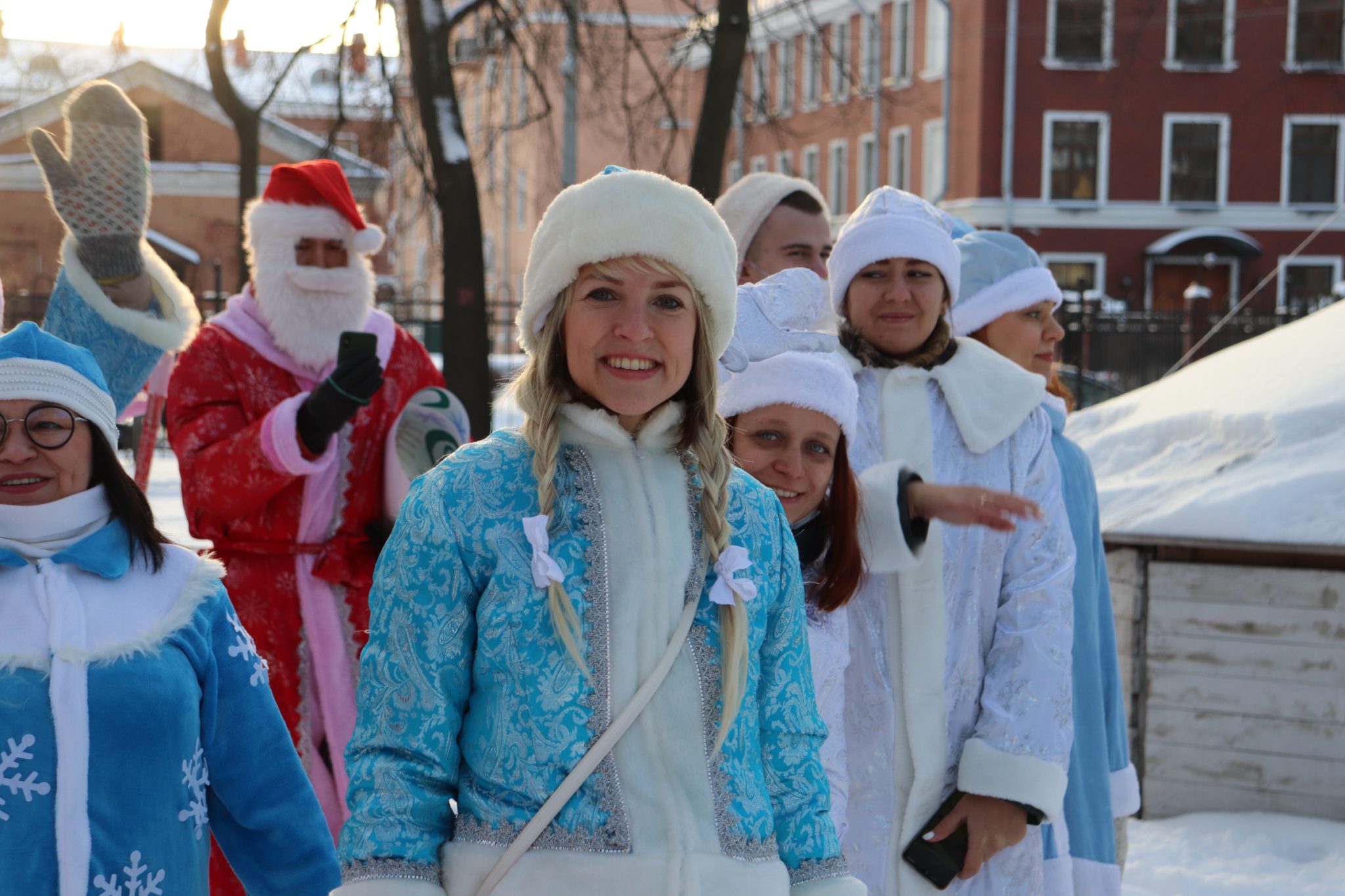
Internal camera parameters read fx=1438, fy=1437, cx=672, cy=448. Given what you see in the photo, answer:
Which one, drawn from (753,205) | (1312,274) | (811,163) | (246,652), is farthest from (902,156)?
(246,652)

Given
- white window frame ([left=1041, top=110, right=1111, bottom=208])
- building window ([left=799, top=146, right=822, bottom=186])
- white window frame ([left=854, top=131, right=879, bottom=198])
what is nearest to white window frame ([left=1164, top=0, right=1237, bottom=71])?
white window frame ([left=1041, top=110, right=1111, bottom=208])

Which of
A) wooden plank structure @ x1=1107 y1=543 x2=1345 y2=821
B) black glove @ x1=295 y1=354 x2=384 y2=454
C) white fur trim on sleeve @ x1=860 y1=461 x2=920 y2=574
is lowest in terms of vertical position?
wooden plank structure @ x1=1107 y1=543 x2=1345 y2=821

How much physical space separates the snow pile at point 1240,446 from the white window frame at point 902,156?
31107 mm

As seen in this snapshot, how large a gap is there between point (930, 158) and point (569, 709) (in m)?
36.2

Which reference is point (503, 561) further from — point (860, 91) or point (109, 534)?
point (860, 91)

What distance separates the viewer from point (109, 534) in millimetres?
2254

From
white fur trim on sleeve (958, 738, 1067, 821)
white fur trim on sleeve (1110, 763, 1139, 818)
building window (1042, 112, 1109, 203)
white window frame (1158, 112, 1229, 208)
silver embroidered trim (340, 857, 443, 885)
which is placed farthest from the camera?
white window frame (1158, 112, 1229, 208)

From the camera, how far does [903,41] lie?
122 feet

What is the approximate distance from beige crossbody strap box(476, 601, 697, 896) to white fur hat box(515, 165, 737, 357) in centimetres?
48

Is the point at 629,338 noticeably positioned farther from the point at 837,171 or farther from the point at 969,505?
the point at 837,171

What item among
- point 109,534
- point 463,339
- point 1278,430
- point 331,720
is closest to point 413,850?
point 109,534

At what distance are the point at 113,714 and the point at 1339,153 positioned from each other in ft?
127

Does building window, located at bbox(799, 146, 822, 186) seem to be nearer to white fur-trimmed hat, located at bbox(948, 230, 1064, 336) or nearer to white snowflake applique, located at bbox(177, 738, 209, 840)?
white fur-trimmed hat, located at bbox(948, 230, 1064, 336)

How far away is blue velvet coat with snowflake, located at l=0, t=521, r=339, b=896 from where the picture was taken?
206cm
